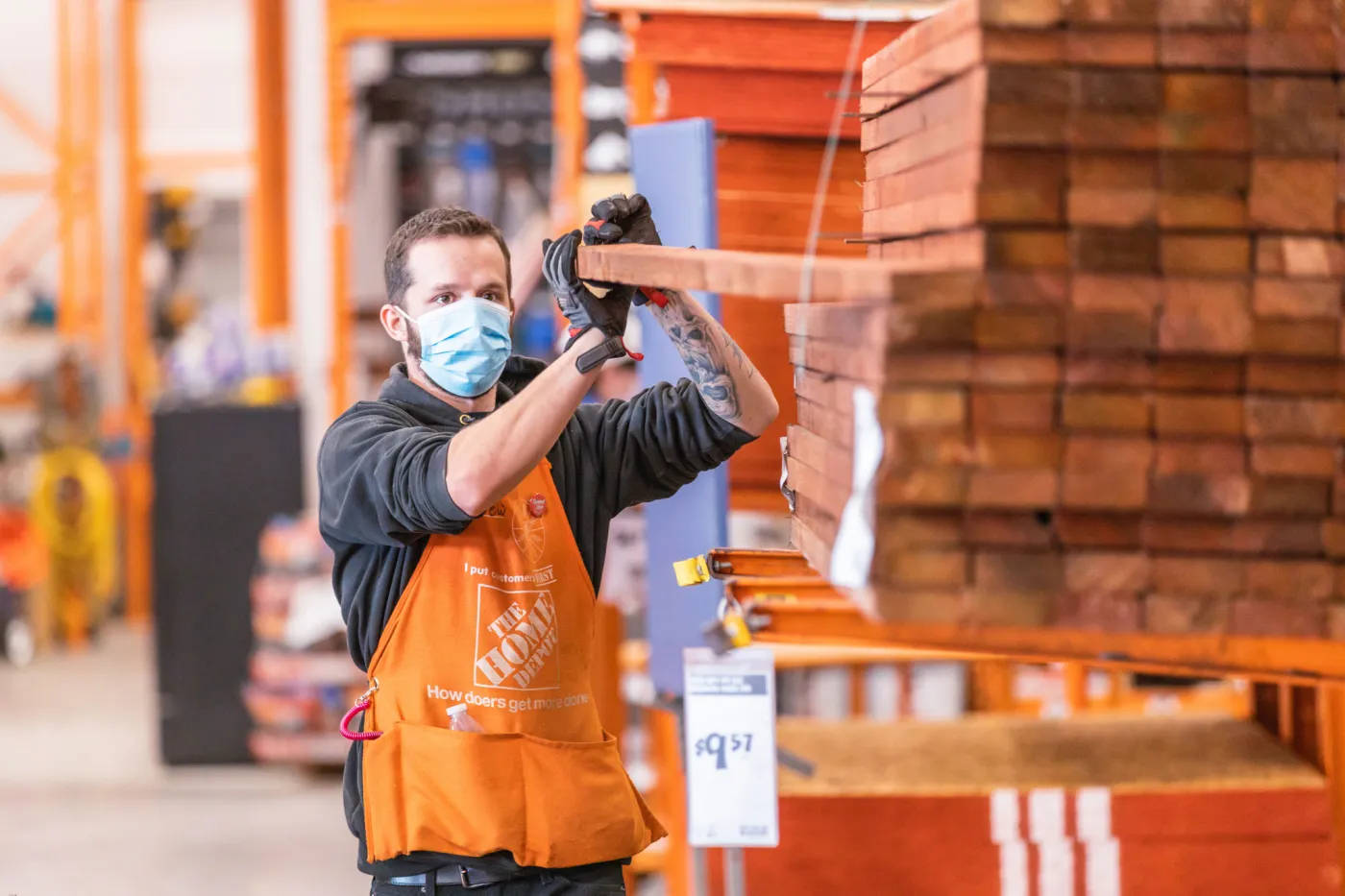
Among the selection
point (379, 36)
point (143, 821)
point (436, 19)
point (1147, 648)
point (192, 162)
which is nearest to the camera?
point (1147, 648)

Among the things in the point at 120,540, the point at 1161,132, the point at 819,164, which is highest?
the point at 819,164

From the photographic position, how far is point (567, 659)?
2.62 metres

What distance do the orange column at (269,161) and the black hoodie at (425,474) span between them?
7.88m

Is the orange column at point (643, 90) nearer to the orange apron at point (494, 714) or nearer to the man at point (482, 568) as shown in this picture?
the man at point (482, 568)

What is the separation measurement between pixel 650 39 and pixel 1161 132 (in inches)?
78.1

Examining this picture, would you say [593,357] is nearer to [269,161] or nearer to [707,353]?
[707,353]

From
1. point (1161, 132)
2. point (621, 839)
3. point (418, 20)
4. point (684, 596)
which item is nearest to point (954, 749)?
point (684, 596)

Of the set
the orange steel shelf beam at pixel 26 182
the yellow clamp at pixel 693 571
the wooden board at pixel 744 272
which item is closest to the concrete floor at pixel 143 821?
the yellow clamp at pixel 693 571

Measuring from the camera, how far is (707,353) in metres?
2.56

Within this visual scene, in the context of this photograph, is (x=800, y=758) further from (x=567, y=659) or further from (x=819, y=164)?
(x=819, y=164)

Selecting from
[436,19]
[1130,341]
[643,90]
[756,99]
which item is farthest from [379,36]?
[1130,341]

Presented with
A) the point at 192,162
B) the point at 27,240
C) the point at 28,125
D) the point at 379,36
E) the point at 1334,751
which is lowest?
the point at 1334,751

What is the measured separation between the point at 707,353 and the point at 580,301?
301 millimetres

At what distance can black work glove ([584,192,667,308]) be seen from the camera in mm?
2391
